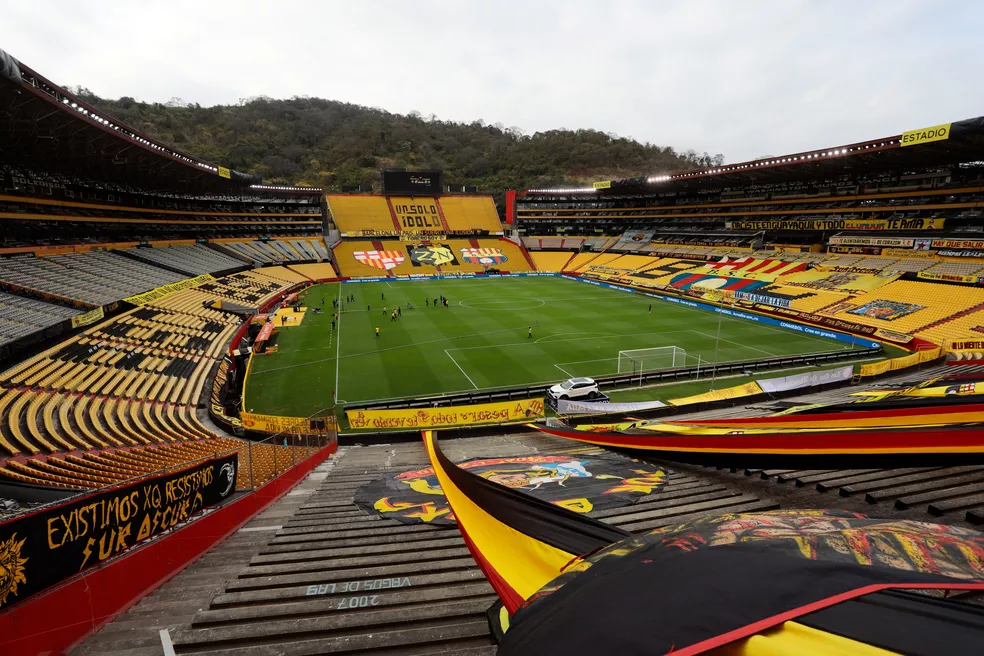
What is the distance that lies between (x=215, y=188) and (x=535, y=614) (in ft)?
212

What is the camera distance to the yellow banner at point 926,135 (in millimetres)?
31219

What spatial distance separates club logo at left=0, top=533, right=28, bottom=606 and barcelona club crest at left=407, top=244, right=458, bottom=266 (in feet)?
208

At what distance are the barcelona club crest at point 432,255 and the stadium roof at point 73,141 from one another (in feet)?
86.4

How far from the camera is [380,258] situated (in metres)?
65.7

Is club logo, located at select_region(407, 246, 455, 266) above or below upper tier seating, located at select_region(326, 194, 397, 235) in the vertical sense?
below

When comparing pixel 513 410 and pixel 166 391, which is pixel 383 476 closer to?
pixel 513 410

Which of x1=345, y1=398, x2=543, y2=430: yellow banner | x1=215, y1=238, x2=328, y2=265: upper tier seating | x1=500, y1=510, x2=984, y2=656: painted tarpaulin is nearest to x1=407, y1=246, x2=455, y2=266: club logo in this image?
x1=215, y1=238, x2=328, y2=265: upper tier seating

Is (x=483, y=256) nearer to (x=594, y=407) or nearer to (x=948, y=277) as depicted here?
(x=948, y=277)

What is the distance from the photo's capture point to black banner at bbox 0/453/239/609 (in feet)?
13.7

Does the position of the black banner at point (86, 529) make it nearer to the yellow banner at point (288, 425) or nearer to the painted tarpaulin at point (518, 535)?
the painted tarpaulin at point (518, 535)

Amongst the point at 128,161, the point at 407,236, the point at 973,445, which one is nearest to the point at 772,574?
the point at 973,445

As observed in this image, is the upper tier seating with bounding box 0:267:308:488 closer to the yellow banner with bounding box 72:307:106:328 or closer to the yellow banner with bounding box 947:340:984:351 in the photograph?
the yellow banner with bounding box 72:307:106:328

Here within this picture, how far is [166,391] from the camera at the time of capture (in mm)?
18734

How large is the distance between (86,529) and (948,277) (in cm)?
5009
